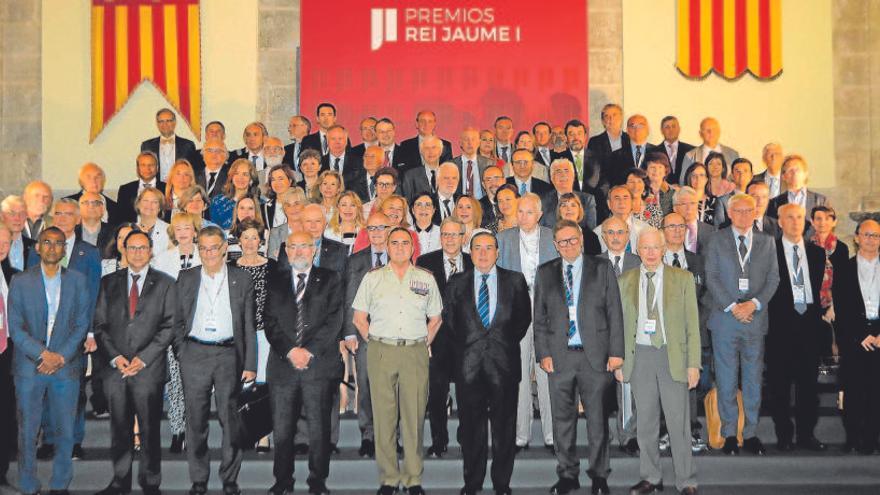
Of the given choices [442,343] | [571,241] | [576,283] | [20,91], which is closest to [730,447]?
[576,283]

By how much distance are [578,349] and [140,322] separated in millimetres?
2975

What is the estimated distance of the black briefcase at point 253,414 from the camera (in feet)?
24.1

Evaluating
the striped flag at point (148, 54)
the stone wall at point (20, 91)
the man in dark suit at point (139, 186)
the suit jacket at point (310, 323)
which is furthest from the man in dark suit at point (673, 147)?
the stone wall at point (20, 91)

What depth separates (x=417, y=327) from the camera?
7418 mm

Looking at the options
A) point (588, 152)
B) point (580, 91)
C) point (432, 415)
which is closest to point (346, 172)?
point (588, 152)

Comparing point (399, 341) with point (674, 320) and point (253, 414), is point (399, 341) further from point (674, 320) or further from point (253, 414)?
point (674, 320)

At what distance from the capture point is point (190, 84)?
1294 centimetres

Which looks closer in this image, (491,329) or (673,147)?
(491,329)

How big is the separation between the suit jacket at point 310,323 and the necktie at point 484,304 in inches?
38.1

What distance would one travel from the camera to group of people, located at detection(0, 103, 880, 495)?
743 centimetres

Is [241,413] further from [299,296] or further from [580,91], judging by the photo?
[580,91]

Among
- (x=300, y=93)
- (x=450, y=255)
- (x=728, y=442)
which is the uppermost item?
(x=300, y=93)

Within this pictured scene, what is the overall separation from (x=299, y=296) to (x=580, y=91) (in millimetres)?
6353

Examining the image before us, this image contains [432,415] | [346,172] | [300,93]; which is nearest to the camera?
[432,415]
